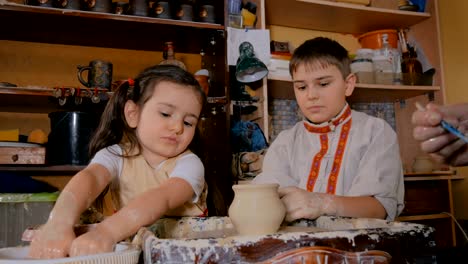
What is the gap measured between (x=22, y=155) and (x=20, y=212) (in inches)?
12.0

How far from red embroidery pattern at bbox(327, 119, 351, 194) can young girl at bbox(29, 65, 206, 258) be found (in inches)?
17.7

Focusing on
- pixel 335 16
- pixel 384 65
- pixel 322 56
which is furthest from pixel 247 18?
pixel 384 65

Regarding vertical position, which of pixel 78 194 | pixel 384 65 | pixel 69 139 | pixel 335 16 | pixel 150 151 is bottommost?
pixel 78 194

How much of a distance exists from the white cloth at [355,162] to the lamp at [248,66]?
647 mm

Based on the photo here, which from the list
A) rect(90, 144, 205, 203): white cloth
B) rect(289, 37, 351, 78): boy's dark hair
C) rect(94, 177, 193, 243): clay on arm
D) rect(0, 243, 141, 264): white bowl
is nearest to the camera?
rect(0, 243, 141, 264): white bowl

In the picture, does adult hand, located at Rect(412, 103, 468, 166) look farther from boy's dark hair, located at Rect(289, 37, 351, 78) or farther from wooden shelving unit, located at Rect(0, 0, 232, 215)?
wooden shelving unit, located at Rect(0, 0, 232, 215)

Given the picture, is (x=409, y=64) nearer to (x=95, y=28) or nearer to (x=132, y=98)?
(x=95, y=28)

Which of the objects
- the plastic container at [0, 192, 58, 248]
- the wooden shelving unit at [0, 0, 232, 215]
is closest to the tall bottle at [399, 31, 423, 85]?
the wooden shelving unit at [0, 0, 232, 215]

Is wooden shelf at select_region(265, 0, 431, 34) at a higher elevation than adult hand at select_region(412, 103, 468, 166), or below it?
higher

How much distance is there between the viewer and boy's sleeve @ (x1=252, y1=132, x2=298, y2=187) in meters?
1.42

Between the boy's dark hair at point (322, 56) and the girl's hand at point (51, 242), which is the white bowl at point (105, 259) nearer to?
the girl's hand at point (51, 242)

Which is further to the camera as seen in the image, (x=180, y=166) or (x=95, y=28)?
(x=95, y=28)

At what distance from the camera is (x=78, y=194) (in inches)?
33.8

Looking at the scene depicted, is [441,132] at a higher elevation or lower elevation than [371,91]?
lower
